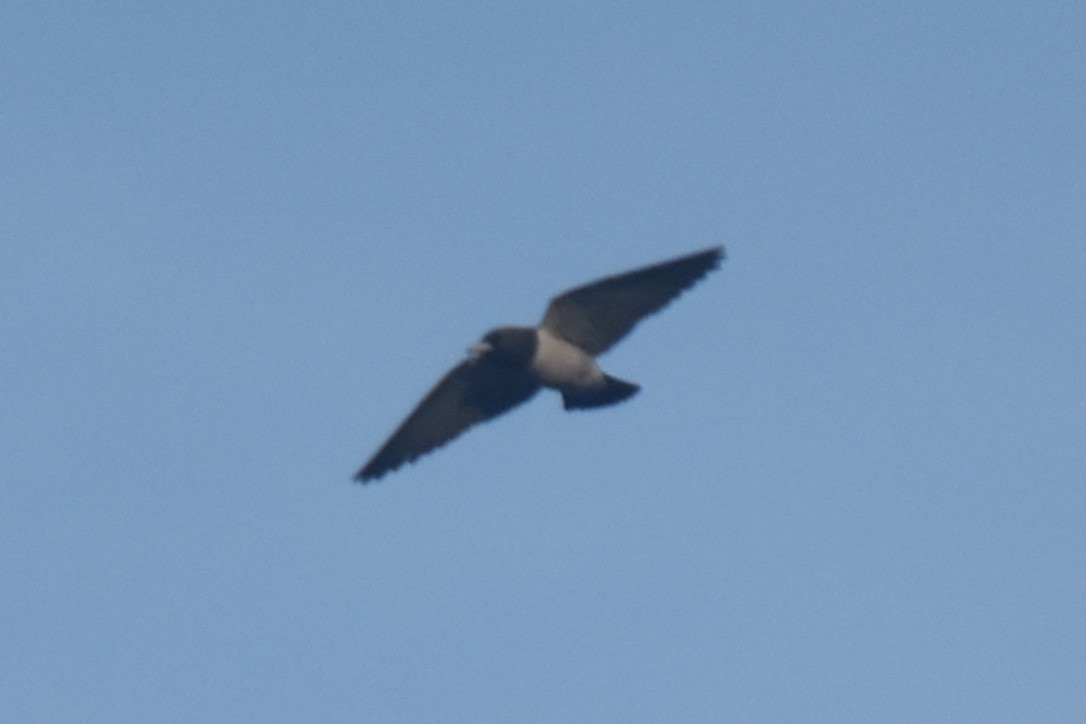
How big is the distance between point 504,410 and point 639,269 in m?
2.65

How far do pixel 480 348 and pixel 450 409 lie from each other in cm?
154

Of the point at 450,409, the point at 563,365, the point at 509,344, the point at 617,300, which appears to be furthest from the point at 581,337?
the point at 450,409

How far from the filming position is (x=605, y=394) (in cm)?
2741

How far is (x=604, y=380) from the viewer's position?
2731 cm

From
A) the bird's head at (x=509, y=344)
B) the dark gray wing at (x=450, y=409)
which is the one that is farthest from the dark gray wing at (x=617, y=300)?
the dark gray wing at (x=450, y=409)

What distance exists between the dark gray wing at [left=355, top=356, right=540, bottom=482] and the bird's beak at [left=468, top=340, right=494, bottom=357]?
2.07ft

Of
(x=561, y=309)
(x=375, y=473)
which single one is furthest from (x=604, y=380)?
(x=375, y=473)

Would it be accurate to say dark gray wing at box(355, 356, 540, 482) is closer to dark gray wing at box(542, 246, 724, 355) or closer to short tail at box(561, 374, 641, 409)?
short tail at box(561, 374, 641, 409)

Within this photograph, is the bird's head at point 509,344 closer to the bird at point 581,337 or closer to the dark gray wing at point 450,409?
the bird at point 581,337

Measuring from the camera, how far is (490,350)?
2700 centimetres

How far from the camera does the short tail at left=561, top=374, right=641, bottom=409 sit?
89.7ft

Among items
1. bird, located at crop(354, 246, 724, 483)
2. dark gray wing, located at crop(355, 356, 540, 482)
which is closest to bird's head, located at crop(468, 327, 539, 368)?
bird, located at crop(354, 246, 724, 483)

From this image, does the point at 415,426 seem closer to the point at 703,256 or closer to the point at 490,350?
the point at 490,350

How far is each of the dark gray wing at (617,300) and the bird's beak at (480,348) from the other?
71 cm
